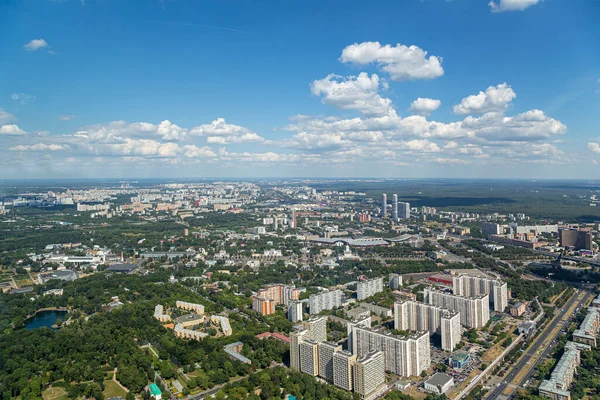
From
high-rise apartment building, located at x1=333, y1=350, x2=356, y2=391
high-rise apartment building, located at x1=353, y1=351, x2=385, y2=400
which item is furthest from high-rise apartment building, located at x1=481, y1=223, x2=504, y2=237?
high-rise apartment building, located at x1=333, y1=350, x2=356, y2=391

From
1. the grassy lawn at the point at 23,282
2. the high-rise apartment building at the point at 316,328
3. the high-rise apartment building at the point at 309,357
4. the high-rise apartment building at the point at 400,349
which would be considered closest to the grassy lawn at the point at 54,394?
the high-rise apartment building at the point at 309,357

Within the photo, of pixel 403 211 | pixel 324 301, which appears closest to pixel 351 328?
pixel 324 301

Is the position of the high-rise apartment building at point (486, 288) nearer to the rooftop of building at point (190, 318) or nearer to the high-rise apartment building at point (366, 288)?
the high-rise apartment building at point (366, 288)

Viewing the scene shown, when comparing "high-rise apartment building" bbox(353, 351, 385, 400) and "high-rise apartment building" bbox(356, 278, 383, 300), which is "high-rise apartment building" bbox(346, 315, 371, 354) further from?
"high-rise apartment building" bbox(356, 278, 383, 300)

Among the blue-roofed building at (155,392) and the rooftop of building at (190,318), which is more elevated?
the rooftop of building at (190,318)

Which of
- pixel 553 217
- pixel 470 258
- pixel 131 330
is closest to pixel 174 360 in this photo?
pixel 131 330

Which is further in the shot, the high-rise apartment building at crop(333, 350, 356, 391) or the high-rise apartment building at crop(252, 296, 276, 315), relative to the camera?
the high-rise apartment building at crop(252, 296, 276, 315)

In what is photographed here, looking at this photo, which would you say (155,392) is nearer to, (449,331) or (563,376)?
(449,331)
